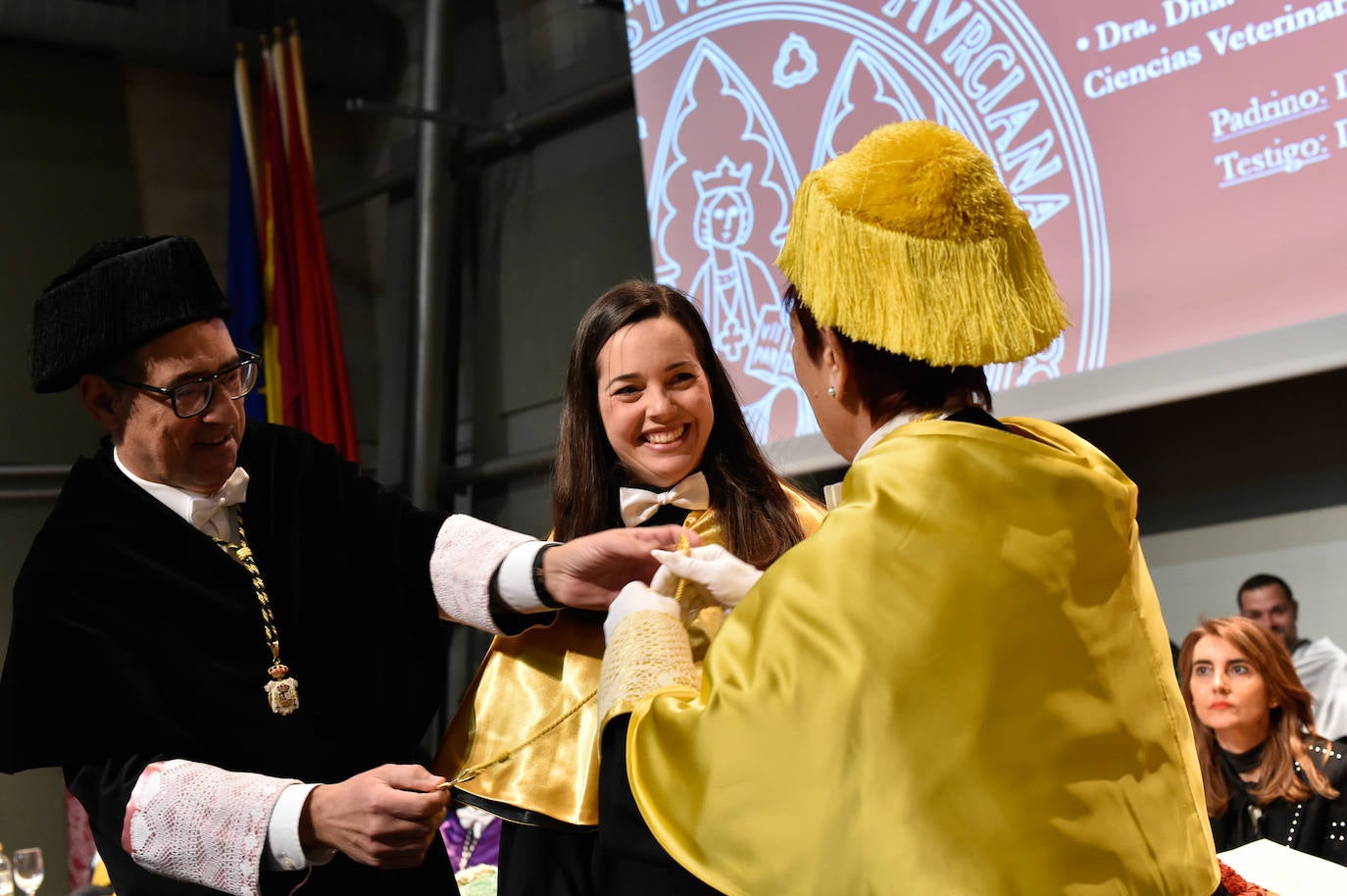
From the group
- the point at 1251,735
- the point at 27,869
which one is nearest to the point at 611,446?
the point at 1251,735

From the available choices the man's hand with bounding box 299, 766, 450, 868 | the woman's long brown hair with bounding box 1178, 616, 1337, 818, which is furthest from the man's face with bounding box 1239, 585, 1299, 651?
the man's hand with bounding box 299, 766, 450, 868

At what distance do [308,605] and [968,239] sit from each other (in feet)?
3.78

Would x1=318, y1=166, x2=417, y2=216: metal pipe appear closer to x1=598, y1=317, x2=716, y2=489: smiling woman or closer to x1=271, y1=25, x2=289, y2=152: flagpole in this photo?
x1=271, y1=25, x2=289, y2=152: flagpole

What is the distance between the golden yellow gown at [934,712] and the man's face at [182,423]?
842 mm

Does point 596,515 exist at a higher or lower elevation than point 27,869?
higher

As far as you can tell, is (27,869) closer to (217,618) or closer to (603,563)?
(217,618)

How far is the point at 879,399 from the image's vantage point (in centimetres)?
162

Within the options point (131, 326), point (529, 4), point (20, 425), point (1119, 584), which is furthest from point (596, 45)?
point (1119, 584)

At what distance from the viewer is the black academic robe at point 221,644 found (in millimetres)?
1841

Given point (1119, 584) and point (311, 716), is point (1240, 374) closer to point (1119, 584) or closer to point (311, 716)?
point (1119, 584)

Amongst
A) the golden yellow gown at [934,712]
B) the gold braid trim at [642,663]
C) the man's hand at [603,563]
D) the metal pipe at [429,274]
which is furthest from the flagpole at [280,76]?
the golden yellow gown at [934,712]

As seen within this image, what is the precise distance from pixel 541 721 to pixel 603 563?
0.30 meters

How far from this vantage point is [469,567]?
2.08m

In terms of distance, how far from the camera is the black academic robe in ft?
6.04
